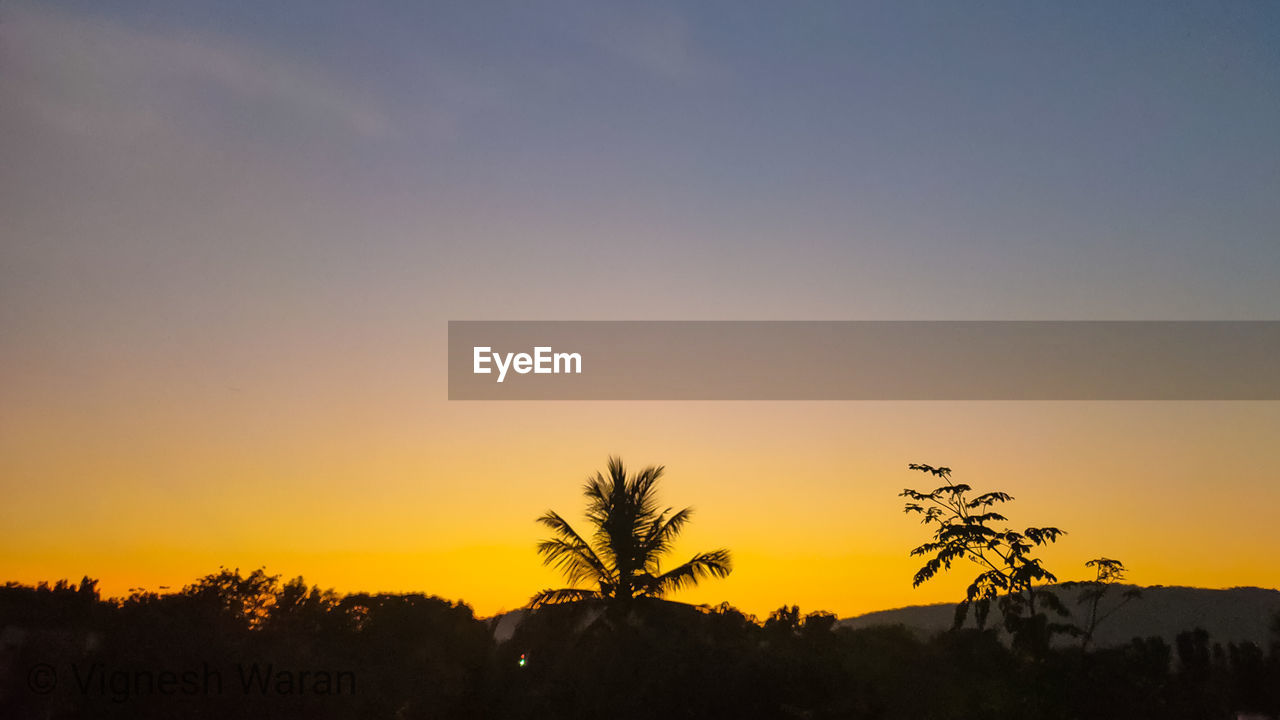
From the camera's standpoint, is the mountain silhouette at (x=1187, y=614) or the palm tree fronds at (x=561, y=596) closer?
the palm tree fronds at (x=561, y=596)

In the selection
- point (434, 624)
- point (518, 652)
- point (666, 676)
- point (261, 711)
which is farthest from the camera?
point (434, 624)

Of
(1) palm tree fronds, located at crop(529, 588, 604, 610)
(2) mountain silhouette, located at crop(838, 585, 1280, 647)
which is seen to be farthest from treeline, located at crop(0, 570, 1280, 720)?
(2) mountain silhouette, located at crop(838, 585, 1280, 647)

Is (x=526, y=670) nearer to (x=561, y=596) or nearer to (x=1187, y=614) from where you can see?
(x=561, y=596)

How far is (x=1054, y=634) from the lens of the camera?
22984mm

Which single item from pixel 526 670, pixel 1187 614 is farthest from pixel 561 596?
pixel 1187 614

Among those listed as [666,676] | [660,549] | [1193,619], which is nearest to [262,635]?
[660,549]

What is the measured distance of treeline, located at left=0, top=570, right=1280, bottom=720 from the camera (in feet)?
67.5

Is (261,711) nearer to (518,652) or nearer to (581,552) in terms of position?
(518,652)

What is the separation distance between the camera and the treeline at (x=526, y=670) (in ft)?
67.5

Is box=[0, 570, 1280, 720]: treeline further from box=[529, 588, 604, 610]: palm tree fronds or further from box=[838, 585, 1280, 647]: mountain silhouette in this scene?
box=[838, 585, 1280, 647]: mountain silhouette

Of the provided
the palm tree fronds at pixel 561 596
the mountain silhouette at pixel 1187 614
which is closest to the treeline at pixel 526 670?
the palm tree fronds at pixel 561 596

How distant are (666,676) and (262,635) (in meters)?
15.2

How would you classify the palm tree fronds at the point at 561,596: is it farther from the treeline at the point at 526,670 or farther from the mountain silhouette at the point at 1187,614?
the mountain silhouette at the point at 1187,614

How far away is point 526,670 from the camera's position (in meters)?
23.8
